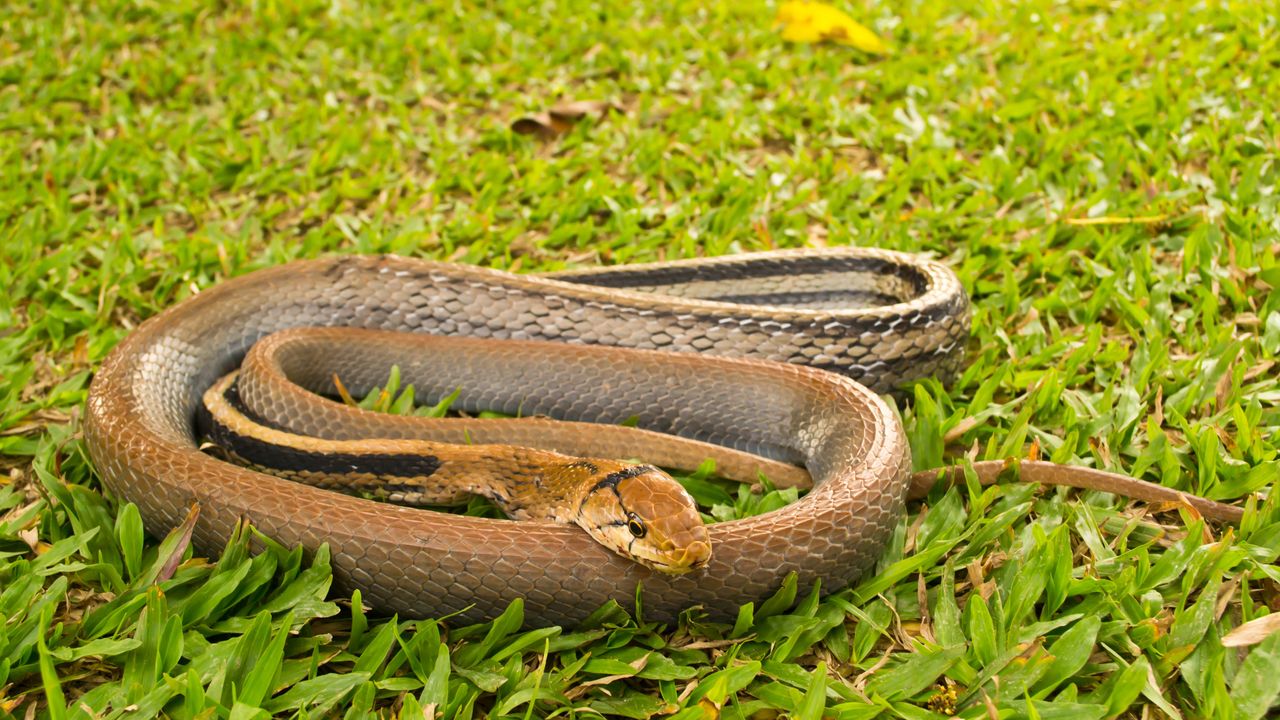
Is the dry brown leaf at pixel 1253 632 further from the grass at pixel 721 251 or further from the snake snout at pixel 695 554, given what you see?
the snake snout at pixel 695 554

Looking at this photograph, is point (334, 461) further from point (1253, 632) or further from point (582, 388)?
point (1253, 632)

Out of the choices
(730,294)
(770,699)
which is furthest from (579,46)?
(770,699)

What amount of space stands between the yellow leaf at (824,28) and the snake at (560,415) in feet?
9.37

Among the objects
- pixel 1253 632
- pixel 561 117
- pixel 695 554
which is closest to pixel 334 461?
pixel 695 554

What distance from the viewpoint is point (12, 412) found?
368 centimetres

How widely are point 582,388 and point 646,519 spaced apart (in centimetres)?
119

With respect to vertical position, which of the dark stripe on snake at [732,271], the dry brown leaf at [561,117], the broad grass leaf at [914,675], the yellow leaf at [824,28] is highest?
the yellow leaf at [824,28]

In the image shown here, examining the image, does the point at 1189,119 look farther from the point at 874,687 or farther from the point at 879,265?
the point at 874,687

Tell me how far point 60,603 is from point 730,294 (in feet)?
8.96

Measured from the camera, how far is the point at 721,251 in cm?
472

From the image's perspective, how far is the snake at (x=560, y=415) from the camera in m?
2.66

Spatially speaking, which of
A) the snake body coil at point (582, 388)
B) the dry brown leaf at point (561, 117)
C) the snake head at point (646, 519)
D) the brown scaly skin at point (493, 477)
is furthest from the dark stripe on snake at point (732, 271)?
the dry brown leaf at point (561, 117)

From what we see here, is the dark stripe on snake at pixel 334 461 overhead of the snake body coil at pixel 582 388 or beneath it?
beneath

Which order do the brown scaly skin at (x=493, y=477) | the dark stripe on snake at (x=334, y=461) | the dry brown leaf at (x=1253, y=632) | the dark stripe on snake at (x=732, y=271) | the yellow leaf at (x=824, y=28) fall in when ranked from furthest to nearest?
the yellow leaf at (x=824, y=28) < the dark stripe on snake at (x=732, y=271) < the dark stripe on snake at (x=334, y=461) < the brown scaly skin at (x=493, y=477) < the dry brown leaf at (x=1253, y=632)
